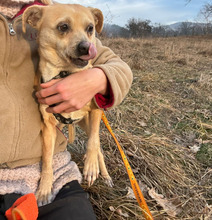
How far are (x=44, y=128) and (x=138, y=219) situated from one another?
3.32 ft

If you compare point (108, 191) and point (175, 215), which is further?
point (108, 191)

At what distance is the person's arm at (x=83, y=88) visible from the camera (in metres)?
1.42

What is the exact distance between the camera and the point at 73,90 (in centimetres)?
142

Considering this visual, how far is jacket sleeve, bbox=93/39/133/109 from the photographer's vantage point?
1488mm

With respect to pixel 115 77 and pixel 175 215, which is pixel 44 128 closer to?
pixel 115 77

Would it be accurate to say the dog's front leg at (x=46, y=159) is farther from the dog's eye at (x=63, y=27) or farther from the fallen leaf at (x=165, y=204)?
the fallen leaf at (x=165, y=204)

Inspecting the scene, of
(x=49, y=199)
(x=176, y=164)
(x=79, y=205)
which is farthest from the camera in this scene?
(x=176, y=164)

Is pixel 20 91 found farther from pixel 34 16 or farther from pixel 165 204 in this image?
pixel 165 204

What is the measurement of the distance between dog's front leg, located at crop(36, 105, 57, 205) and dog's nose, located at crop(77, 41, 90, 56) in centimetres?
49

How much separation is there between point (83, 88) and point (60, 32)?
18.3 inches

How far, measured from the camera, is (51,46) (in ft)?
5.11

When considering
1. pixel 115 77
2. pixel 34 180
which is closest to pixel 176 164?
pixel 115 77

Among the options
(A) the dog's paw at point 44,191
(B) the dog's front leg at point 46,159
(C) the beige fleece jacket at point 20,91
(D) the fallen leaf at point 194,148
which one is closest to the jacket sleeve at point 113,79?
(C) the beige fleece jacket at point 20,91

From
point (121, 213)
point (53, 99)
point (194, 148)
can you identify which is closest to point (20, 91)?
point (53, 99)
